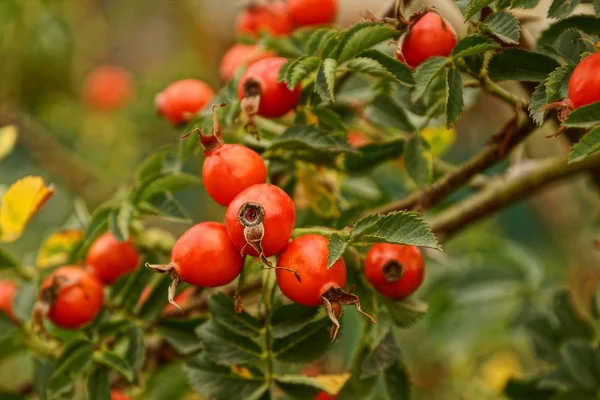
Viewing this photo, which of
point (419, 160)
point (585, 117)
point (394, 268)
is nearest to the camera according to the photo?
point (585, 117)

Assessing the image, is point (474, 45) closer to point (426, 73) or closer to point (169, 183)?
point (426, 73)

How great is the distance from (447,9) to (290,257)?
2.32ft

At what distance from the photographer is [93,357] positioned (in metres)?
0.63

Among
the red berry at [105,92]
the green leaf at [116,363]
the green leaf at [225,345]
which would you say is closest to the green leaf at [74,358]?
the green leaf at [116,363]

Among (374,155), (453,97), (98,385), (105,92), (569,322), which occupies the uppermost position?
(453,97)

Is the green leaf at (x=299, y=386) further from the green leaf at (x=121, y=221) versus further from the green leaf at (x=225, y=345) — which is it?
the green leaf at (x=121, y=221)

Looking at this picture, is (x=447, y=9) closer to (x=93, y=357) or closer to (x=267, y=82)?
(x=267, y=82)

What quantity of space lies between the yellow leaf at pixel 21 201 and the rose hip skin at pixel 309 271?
27 cm

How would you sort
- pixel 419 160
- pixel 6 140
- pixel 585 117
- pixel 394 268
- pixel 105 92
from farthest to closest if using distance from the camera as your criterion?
pixel 105 92 → pixel 6 140 → pixel 419 160 → pixel 394 268 → pixel 585 117

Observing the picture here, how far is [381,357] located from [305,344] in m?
0.06

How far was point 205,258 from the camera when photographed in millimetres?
496

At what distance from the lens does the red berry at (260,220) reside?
1.53 feet

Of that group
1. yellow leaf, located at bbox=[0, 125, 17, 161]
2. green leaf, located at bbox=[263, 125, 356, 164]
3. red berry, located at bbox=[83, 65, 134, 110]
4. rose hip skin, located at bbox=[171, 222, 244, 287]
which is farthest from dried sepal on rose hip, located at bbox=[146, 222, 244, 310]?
red berry, located at bbox=[83, 65, 134, 110]

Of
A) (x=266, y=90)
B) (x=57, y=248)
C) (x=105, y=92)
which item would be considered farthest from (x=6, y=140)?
(x=105, y=92)
